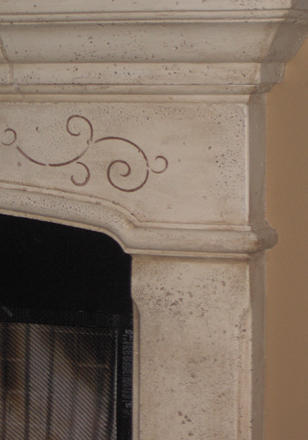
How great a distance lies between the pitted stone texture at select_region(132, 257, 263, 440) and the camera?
114cm

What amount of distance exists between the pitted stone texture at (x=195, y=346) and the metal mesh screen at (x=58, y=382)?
18 centimetres

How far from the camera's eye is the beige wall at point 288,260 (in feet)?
3.73

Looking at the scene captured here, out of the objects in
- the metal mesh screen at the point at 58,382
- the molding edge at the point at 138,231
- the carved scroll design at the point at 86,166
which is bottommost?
the metal mesh screen at the point at 58,382

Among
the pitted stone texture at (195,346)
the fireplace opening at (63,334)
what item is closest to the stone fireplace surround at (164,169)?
the pitted stone texture at (195,346)

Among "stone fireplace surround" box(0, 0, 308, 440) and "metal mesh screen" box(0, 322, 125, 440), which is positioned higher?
"stone fireplace surround" box(0, 0, 308, 440)

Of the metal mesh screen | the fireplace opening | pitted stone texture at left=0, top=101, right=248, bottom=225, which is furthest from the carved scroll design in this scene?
the metal mesh screen

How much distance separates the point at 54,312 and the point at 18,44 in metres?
0.63

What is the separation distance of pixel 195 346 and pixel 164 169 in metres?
0.37

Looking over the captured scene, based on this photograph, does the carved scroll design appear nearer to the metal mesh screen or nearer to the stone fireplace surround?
the stone fireplace surround

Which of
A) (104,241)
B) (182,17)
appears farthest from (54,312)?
(182,17)

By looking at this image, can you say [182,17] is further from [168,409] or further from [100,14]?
[168,409]

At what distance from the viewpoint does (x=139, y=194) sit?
1.16m

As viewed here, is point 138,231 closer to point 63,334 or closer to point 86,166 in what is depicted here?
point 86,166

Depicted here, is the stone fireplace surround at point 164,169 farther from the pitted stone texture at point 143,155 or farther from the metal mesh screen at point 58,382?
the metal mesh screen at point 58,382
